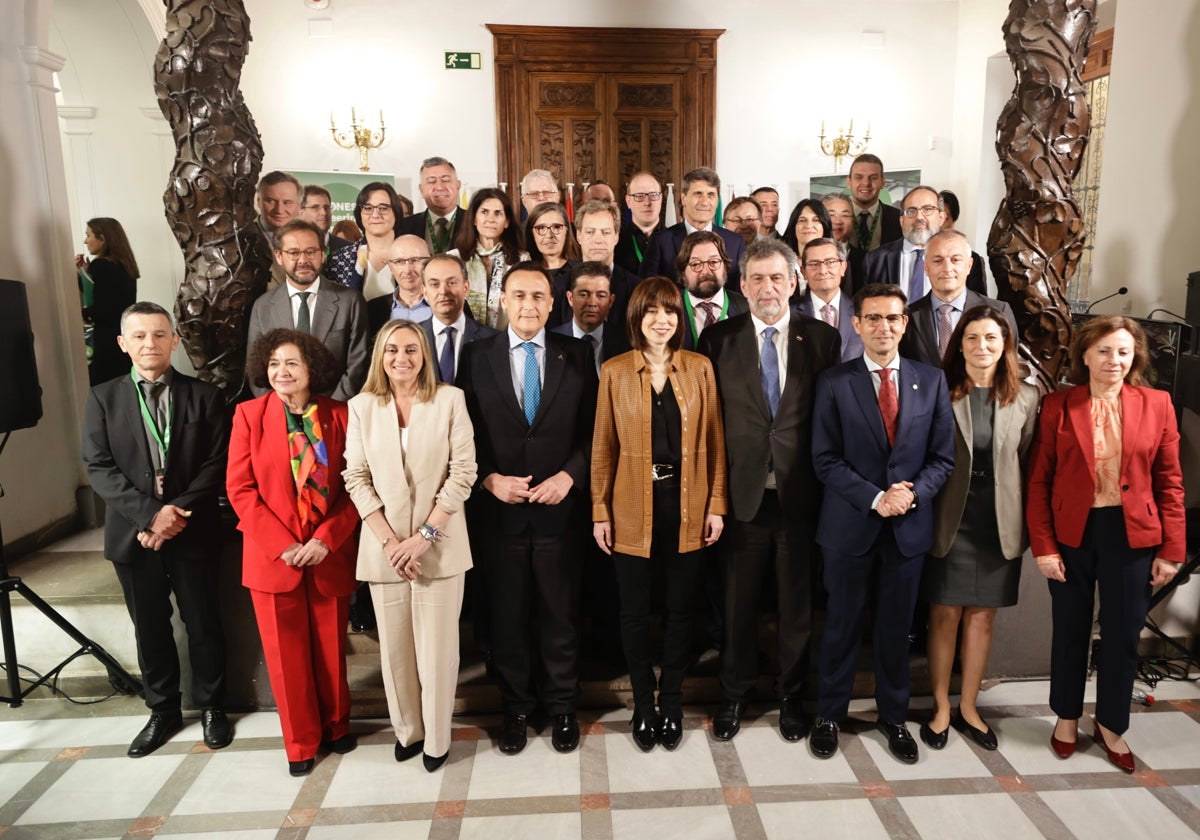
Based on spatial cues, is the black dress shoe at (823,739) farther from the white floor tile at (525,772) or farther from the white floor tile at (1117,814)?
the white floor tile at (525,772)

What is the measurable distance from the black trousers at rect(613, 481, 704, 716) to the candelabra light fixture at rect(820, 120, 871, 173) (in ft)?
22.8

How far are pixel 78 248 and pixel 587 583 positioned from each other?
7.03 meters

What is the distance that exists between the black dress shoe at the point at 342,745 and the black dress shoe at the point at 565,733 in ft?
2.71

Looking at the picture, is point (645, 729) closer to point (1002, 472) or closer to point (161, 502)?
point (1002, 472)

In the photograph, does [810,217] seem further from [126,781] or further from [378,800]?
[126,781]

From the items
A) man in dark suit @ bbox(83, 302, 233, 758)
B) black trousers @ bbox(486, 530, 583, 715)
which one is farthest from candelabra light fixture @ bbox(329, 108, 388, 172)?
black trousers @ bbox(486, 530, 583, 715)

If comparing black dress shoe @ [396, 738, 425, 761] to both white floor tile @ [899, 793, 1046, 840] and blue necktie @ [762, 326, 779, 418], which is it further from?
blue necktie @ [762, 326, 779, 418]

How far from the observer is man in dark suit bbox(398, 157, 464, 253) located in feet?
14.3

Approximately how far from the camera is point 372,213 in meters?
4.16

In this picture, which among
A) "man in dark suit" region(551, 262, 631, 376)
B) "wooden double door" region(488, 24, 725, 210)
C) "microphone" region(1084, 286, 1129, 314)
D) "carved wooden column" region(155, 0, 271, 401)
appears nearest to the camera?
"man in dark suit" region(551, 262, 631, 376)

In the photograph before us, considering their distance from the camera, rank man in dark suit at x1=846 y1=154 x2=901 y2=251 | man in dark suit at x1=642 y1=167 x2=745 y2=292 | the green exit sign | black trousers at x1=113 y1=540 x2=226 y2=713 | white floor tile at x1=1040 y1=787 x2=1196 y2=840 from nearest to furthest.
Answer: white floor tile at x1=1040 y1=787 x2=1196 y2=840 → black trousers at x1=113 y1=540 x2=226 y2=713 → man in dark suit at x1=642 y1=167 x2=745 y2=292 → man in dark suit at x1=846 y1=154 x2=901 y2=251 → the green exit sign

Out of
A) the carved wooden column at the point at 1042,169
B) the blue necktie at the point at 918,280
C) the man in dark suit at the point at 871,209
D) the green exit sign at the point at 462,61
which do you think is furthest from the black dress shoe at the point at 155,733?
the green exit sign at the point at 462,61

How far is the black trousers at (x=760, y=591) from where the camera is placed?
317 centimetres

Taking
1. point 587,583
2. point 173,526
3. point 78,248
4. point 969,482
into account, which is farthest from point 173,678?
point 78,248
